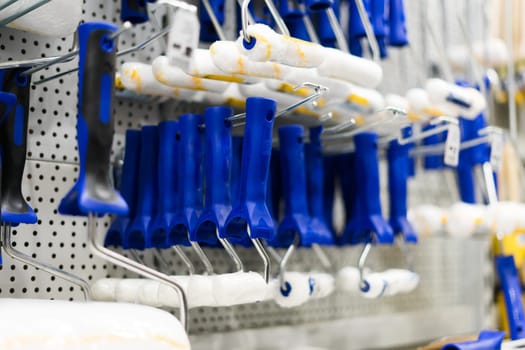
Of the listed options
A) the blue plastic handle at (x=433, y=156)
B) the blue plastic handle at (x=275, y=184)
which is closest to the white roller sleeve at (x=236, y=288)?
the blue plastic handle at (x=275, y=184)

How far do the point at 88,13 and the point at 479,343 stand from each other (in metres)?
0.72

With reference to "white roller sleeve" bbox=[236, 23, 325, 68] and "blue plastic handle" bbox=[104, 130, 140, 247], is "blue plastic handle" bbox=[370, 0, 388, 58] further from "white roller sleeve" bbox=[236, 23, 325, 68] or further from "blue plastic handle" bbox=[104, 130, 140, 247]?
"blue plastic handle" bbox=[104, 130, 140, 247]

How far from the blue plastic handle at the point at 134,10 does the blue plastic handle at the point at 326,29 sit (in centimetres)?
28

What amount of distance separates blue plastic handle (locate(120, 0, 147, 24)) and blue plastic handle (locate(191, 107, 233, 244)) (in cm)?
19

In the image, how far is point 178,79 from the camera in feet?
2.79

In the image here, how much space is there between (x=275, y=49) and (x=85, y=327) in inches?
13.7

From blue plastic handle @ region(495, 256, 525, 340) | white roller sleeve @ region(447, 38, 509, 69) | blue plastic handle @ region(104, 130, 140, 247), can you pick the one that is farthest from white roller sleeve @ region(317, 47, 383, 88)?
white roller sleeve @ region(447, 38, 509, 69)

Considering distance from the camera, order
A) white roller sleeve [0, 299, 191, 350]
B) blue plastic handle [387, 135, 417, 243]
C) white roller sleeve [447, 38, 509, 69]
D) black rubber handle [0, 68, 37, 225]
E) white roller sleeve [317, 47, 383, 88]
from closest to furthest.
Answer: white roller sleeve [0, 299, 191, 350], black rubber handle [0, 68, 37, 225], white roller sleeve [317, 47, 383, 88], blue plastic handle [387, 135, 417, 243], white roller sleeve [447, 38, 509, 69]

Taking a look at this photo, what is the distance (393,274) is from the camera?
3.50 ft

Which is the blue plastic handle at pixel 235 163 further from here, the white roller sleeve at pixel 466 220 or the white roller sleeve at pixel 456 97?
the white roller sleeve at pixel 466 220

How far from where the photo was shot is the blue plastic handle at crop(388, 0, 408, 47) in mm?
1090

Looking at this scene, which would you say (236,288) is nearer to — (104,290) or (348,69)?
(104,290)

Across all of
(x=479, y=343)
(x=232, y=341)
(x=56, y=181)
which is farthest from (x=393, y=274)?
(x=56, y=181)

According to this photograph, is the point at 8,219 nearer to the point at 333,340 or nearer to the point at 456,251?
the point at 333,340
